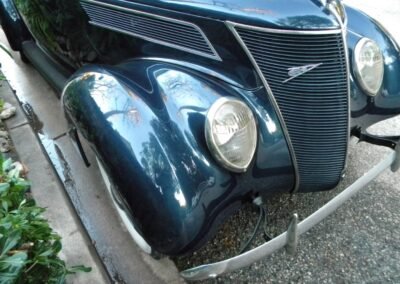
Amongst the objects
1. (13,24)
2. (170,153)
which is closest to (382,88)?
(170,153)

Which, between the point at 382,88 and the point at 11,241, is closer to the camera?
the point at 11,241

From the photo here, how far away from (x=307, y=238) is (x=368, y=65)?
3.13 feet

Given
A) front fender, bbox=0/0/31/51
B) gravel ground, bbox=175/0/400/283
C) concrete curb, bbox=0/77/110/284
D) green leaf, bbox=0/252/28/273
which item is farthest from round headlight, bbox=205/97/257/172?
front fender, bbox=0/0/31/51

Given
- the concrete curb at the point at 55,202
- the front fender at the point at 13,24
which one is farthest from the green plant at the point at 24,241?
the front fender at the point at 13,24

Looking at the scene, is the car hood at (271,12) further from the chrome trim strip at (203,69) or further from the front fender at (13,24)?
the front fender at (13,24)

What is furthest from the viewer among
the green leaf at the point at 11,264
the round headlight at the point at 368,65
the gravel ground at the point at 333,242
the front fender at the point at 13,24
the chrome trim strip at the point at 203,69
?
the front fender at the point at 13,24

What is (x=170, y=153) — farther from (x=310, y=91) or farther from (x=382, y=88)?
(x=382, y=88)

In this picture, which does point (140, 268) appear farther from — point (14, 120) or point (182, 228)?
point (14, 120)

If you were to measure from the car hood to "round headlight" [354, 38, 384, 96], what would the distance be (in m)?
0.33

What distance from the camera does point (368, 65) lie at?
178cm

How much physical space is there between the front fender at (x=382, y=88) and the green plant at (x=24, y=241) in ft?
4.79

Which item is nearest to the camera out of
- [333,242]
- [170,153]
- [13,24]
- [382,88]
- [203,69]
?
[170,153]

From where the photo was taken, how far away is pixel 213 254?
6.65 feet

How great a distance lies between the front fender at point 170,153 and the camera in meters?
1.41
